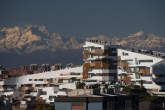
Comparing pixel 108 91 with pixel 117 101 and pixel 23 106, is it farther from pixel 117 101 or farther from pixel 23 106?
pixel 23 106

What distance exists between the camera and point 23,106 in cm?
13325

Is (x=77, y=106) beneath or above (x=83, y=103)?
beneath

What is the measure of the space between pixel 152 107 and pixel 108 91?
1763 cm

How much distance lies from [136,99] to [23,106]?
50842mm

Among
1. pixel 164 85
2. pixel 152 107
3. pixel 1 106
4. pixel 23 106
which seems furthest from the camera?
pixel 164 85

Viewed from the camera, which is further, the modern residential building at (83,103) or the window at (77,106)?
the window at (77,106)

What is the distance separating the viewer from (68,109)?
224 feet

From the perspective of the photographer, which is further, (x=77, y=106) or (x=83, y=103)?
(x=77, y=106)

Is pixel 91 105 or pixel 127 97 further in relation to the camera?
pixel 127 97

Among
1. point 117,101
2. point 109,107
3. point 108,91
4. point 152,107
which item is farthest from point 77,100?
point 152,107

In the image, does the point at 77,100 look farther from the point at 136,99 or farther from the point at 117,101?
the point at 136,99

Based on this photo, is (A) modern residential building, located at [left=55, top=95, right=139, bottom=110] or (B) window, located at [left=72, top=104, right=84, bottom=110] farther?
(B) window, located at [left=72, top=104, right=84, bottom=110]

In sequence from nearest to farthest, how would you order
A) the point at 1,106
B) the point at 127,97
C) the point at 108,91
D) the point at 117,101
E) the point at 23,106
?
the point at 117,101
the point at 127,97
the point at 108,91
the point at 23,106
the point at 1,106

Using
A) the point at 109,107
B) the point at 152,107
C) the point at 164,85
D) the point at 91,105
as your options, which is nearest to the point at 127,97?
the point at 109,107
